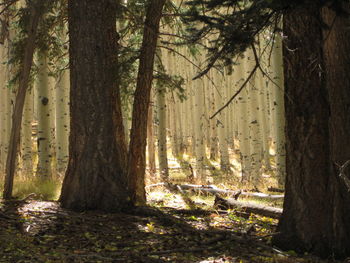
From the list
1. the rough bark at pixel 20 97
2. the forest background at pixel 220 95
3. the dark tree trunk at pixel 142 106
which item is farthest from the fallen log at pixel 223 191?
the rough bark at pixel 20 97

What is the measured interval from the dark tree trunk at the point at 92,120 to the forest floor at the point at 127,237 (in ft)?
0.95

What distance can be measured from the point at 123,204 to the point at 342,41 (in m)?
3.38

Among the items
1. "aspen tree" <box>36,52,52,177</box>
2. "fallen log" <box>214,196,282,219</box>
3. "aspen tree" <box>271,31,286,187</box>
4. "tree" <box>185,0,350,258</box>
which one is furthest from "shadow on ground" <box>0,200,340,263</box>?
"aspen tree" <box>271,31,286,187</box>

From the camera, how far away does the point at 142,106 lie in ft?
21.4

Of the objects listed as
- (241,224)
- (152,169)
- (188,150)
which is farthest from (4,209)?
(188,150)

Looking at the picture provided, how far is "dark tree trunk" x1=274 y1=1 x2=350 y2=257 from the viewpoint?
3.96 metres

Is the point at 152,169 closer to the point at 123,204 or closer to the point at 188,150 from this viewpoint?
the point at 123,204

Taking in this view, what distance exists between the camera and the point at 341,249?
3969mm

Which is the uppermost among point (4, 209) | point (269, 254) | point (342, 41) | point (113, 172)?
point (342, 41)

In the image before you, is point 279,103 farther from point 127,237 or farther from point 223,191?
point 127,237

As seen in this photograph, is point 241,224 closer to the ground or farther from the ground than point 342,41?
closer to the ground

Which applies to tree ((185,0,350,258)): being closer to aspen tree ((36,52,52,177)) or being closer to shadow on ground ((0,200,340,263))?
shadow on ground ((0,200,340,263))

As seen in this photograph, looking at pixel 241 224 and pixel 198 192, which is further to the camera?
pixel 198 192

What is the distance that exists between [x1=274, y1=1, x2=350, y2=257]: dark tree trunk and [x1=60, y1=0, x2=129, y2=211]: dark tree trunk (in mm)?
2469
